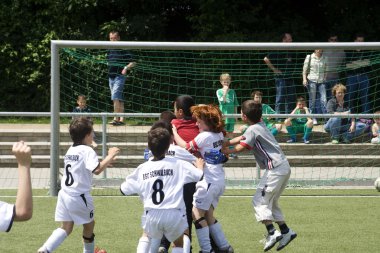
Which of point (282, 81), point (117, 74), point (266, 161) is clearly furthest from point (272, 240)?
point (282, 81)

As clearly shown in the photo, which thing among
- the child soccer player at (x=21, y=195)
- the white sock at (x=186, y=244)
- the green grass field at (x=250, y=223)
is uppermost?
the child soccer player at (x=21, y=195)

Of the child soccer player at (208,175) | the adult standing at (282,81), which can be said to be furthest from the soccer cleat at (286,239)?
the adult standing at (282,81)

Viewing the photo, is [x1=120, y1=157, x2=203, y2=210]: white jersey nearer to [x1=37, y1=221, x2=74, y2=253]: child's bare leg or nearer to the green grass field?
[x1=37, y1=221, x2=74, y2=253]: child's bare leg

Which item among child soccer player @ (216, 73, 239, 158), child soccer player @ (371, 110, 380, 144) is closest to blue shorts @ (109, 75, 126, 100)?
child soccer player @ (216, 73, 239, 158)

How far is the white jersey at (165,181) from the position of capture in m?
8.05

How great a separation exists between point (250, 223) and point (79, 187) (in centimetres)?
298

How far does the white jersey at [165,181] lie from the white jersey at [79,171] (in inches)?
33.5

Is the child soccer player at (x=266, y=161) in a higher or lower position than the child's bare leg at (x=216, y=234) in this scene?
higher

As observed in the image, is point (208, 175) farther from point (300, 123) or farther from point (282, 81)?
point (282, 81)

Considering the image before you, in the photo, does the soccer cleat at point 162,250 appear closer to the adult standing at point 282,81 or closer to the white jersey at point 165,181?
the white jersey at point 165,181

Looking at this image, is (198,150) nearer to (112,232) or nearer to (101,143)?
(112,232)

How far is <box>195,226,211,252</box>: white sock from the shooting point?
9.14 meters

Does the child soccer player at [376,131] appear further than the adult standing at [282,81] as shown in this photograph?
No

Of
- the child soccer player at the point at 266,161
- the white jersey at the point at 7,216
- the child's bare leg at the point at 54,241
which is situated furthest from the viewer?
the child soccer player at the point at 266,161
